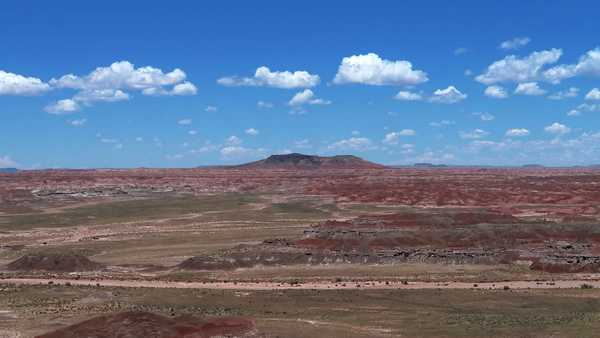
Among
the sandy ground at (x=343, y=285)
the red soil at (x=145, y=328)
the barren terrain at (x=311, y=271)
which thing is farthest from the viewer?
the sandy ground at (x=343, y=285)

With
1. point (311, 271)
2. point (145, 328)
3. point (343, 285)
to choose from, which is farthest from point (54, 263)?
point (145, 328)

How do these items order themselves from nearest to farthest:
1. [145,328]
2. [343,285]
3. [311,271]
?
[145,328], [343,285], [311,271]

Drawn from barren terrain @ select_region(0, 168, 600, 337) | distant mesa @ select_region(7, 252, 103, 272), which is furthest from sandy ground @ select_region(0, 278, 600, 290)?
distant mesa @ select_region(7, 252, 103, 272)

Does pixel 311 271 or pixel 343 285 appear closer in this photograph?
pixel 343 285

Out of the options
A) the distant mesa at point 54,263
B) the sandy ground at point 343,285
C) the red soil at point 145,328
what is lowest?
the sandy ground at point 343,285

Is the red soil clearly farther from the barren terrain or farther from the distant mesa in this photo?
the distant mesa

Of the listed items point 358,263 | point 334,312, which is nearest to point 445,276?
point 358,263

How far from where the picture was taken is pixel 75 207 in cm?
14388

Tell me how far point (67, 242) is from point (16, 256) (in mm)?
12658

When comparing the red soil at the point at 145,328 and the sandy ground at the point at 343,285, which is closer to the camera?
the red soil at the point at 145,328

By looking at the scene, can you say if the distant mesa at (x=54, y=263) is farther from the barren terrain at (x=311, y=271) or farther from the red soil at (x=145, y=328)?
the red soil at (x=145, y=328)

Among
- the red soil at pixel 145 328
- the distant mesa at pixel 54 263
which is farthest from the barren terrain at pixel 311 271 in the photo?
the red soil at pixel 145 328

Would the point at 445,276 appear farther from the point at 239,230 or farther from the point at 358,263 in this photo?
the point at 239,230

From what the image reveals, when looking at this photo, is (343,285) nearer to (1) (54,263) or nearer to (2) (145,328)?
(2) (145,328)
